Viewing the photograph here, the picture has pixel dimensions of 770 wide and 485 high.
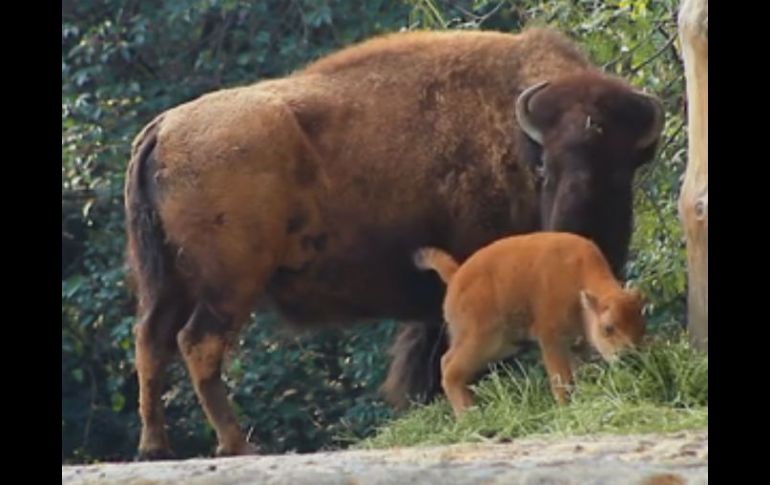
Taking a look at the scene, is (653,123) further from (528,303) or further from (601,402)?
(601,402)

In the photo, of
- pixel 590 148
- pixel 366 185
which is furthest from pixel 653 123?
pixel 366 185

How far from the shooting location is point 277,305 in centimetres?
1102

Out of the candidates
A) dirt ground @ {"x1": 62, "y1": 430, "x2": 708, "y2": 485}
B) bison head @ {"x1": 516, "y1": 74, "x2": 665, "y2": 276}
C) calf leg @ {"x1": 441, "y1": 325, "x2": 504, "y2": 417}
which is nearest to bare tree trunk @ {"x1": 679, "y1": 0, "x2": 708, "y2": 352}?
calf leg @ {"x1": 441, "y1": 325, "x2": 504, "y2": 417}

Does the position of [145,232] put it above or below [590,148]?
below

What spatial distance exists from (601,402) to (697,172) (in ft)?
3.64

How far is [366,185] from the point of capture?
→ 11.1 meters

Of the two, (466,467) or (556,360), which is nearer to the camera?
(466,467)

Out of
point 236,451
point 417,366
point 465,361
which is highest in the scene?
point 465,361

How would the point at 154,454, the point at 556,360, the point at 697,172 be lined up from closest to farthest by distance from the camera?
the point at 697,172 < the point at 556,360 < the point at 154,454

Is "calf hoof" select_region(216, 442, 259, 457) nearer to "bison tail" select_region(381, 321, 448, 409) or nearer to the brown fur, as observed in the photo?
"bison tail" select_region(381, 321, 448, 409)

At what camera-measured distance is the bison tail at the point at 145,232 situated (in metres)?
10.6

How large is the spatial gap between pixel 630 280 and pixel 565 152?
296 centimetres

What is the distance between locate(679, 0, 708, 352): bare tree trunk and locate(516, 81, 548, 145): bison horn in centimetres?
151

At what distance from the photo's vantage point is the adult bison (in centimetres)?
1055
